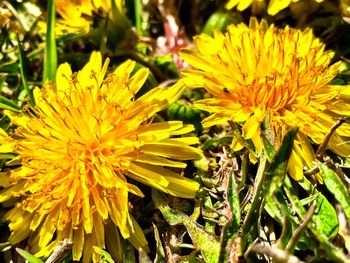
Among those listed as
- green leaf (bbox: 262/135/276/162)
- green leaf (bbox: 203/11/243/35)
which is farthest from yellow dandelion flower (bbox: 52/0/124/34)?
green leaf (bbox: 262/135/276/162)

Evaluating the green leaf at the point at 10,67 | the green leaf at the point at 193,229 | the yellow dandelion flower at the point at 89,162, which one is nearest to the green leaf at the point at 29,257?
the yellow dandelion flower at the point at 89,162

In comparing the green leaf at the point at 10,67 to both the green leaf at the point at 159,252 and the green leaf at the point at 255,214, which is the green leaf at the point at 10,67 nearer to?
the green leaf at the point at 159,252

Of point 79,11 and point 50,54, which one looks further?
point 79,11

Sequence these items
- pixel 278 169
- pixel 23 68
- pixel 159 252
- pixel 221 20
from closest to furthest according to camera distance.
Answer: pixel 278 169, pixel 159 252, pixel 23 68, pixel 221 20

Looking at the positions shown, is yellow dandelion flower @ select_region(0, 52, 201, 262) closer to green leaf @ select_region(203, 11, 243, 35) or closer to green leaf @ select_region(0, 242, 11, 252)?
green leaf @ select_region(0, 242, 11, 252)

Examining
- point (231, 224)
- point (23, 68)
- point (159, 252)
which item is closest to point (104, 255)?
point (159, 252)

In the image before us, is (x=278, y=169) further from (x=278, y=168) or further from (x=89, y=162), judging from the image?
(x=89, y=162)

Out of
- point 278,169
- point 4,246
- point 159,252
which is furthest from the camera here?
point 4,246

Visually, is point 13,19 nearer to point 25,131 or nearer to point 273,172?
point 25,131

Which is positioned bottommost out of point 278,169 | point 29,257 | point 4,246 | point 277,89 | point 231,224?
point 4,246
